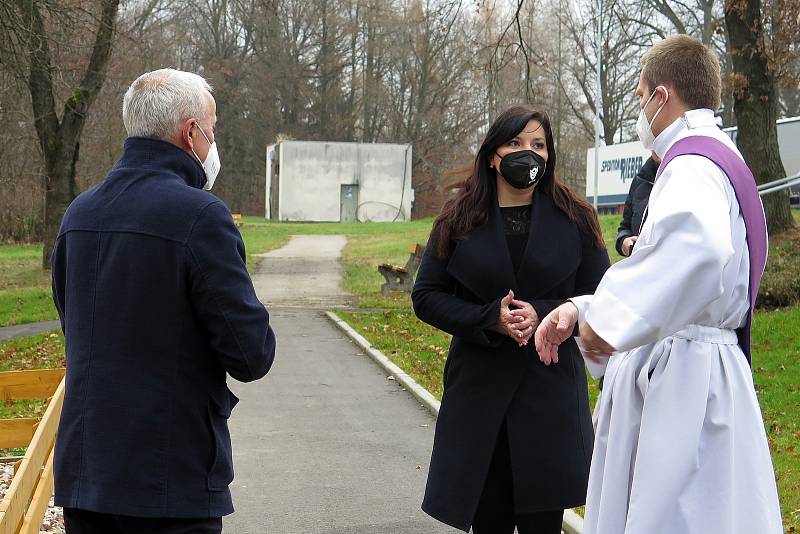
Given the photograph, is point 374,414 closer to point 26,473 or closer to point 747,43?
point 26,473

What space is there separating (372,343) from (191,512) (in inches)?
434

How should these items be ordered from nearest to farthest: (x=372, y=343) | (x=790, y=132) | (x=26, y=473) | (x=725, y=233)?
(x=725, y=233), (x=26, y=473), (x=372, y=343), (x=790, y=132)

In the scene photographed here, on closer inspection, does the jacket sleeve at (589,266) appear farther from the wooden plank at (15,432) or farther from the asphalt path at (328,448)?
the wooden plank at (15,432)

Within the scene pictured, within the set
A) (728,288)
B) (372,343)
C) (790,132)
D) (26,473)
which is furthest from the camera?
(790,132)

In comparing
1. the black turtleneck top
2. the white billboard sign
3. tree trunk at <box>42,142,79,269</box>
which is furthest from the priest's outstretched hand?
the white billboard sign

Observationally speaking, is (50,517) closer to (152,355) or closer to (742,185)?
(152,355)

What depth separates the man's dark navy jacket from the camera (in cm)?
333

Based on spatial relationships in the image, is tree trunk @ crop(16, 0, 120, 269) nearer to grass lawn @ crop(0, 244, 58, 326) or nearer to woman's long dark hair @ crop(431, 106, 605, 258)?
grass lawn @ crop(0, 244, 58, 326)

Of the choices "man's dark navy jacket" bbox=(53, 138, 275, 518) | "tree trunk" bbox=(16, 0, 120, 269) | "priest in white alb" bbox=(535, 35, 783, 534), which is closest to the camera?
"priest in white alb" bbox=(535, 35, 783, 534)

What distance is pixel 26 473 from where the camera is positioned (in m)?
4.43

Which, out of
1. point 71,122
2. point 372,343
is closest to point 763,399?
point 372,343

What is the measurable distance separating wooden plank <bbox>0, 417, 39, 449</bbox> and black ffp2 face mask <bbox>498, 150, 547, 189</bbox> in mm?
3509

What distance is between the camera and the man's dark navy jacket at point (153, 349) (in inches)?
131

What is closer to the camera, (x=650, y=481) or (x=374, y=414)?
(x=650, y=481)
